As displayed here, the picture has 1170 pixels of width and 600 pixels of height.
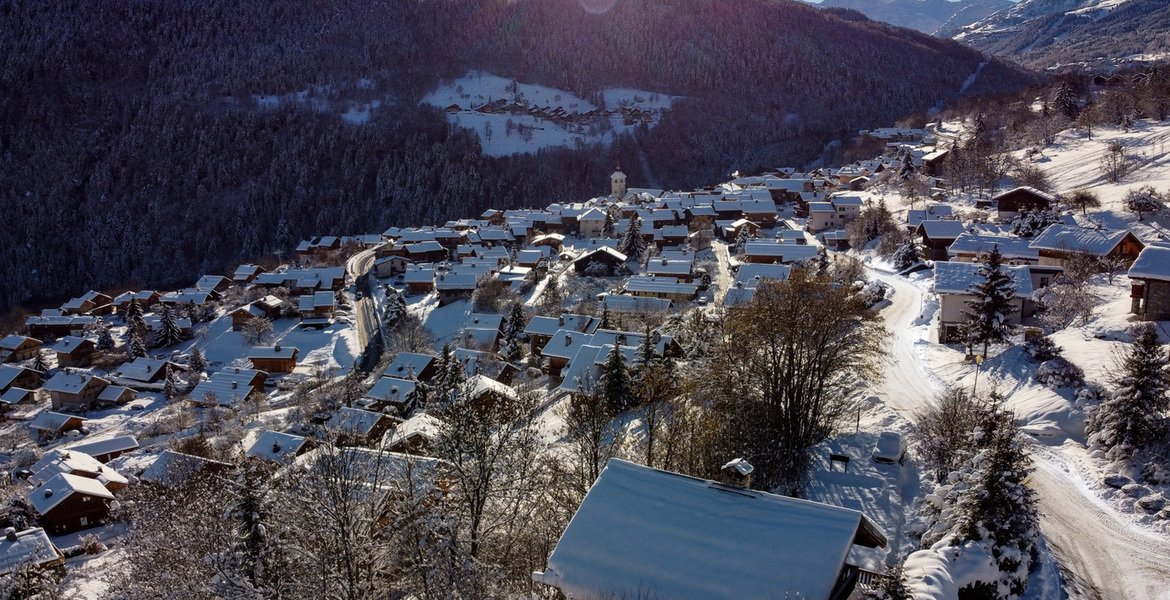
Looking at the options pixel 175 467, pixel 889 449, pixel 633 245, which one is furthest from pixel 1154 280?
pixel 175 467

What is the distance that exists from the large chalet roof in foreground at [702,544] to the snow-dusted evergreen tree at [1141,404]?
8.93 m

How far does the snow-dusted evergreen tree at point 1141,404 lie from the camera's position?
48.1ft

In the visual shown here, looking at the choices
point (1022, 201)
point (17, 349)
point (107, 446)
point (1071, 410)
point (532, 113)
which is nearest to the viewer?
point (1071, 410)

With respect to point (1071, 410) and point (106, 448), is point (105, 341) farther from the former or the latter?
point (1071, 410)

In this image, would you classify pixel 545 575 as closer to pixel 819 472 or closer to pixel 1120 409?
pixel 819 472

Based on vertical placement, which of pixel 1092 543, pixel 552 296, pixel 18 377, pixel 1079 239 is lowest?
pixel 18 377

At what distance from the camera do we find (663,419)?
17.5 metres

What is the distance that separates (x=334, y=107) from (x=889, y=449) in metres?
116

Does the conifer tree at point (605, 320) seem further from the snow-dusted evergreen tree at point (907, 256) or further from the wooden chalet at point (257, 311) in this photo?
the wooden chalet at point (257, 311)

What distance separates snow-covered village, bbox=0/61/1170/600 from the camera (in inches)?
435

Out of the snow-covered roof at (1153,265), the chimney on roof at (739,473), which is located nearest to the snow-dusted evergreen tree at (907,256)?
the snow-covered roof at (1153,265)

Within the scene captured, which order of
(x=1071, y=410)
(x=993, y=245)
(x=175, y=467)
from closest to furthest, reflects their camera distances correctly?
(x=1071, y=410) → (x=175, y=467) → (x=993, y=245)

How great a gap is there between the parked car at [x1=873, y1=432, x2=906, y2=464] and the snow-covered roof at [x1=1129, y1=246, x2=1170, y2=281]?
38.6 feet

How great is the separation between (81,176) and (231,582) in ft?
388
